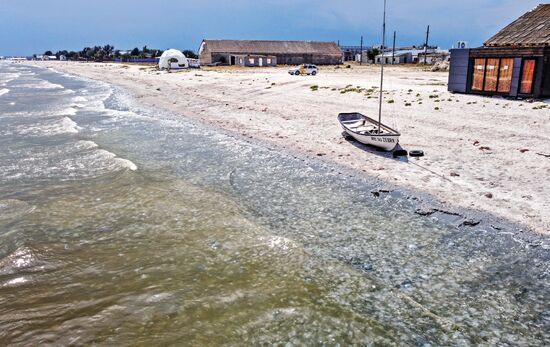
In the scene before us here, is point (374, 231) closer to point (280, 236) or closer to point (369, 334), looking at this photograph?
point (280, 236)

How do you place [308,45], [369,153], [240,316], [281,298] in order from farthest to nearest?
1. [308,45]
2. [369,153]
3. [281,298]
4. [240,316]

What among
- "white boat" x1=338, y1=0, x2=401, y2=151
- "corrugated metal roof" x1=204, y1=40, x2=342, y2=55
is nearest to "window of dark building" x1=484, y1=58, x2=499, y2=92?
"white boat" x1=338, y1=0, x2=401, y2=151

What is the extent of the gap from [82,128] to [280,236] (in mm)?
20975

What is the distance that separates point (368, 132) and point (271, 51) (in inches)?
3570

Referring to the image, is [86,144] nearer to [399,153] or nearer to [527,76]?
[399,153]

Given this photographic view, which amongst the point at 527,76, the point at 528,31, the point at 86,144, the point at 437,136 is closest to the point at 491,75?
the point at 527,76

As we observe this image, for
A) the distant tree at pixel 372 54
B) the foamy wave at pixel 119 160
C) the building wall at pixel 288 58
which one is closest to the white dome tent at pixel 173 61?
the building wall at pixel 288 58

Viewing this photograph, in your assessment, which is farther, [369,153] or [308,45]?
[308,45]

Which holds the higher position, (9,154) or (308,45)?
(308,45)

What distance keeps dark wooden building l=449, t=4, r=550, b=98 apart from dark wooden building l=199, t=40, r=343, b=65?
73839 millimetres

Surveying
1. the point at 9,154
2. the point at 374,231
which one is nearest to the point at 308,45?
the point at 9,154

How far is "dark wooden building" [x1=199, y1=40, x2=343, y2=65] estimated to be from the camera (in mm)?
104188

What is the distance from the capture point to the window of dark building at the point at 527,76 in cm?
2848

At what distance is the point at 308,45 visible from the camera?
109 m
